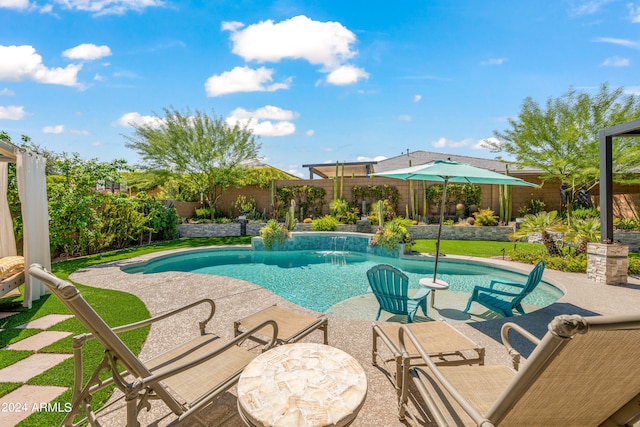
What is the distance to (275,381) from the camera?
1.90 metres

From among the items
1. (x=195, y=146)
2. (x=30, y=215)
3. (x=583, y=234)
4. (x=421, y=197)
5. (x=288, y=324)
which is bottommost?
(x=288, y=324)

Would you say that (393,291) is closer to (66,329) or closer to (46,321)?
(66,329)

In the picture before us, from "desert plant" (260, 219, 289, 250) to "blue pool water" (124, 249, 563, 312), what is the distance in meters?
0.36

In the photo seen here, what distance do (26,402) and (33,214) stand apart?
13.5ft

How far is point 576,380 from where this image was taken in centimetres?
135

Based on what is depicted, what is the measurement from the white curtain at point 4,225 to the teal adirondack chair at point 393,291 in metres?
7.12

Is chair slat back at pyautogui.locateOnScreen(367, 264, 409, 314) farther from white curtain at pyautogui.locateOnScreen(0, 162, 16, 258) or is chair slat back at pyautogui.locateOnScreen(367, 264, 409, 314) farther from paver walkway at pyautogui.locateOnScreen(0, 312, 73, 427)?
white curtain at pyautogui.locateOnScreen(0, 162, 16, 258)

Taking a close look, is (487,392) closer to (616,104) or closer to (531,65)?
(531,65)

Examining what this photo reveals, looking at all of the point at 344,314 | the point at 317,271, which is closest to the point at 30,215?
the point at 344,314

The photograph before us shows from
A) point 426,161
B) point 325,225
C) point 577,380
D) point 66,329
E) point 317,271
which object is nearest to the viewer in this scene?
point 577,380

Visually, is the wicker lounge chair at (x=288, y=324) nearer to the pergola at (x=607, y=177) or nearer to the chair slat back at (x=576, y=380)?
the chair slat back at (x=576, y=380)

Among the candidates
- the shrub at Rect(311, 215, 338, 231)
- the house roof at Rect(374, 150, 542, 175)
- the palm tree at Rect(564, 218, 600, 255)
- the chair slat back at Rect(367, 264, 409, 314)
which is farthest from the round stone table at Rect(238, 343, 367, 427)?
the house roof at Rect(374, 150, 542, 175)

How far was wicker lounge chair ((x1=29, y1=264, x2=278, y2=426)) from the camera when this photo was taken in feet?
5.19

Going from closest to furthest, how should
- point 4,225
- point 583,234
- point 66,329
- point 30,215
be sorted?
point 66,329
point 30,215
point 4,225
point 583,234
